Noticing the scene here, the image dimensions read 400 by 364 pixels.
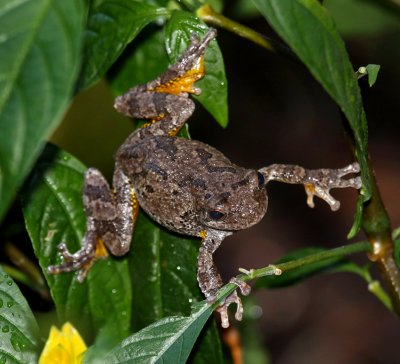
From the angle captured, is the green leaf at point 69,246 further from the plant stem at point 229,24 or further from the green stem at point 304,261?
the plant stem at point 229,24

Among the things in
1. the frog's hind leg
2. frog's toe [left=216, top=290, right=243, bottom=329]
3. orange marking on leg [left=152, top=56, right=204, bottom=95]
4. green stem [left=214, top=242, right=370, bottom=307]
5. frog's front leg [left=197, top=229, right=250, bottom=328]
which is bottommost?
frog's toe [left=216, top=290, right=243, bottom=329]

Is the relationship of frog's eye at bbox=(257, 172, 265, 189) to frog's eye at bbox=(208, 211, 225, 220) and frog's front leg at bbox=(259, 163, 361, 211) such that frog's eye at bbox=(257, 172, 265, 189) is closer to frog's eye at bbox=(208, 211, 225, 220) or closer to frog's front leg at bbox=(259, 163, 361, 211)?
frog's front leg at bbox=(259, 163, 361, 211)

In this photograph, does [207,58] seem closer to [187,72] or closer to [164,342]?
[187,72]

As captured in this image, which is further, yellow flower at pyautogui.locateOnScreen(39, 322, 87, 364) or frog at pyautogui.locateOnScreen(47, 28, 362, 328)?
frog at pyautogui.locateOnScreen(47, 28, 362, 328)

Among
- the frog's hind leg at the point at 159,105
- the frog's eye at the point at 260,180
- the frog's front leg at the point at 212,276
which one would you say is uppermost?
the frog's hind leg at the point at 159,105

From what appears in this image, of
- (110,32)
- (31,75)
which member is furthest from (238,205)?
(31,75)

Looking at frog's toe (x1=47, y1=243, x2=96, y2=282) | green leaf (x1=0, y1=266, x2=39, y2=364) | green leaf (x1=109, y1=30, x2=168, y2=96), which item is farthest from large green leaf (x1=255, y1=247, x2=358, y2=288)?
green leaf (x1=0, y1=266, x2=39, y2=364)

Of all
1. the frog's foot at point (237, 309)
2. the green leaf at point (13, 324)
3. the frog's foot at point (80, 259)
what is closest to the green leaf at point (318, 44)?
the frog's foot at point (237, 309)

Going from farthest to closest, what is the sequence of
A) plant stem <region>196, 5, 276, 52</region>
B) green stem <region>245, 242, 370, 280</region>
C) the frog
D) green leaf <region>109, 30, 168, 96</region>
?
the frog → green leaf <region>109, 30, 168, 96</region> → plant stem <region>196, 5, 276, 52</region> → green stem <region>245, 242, 370, 280</region>
